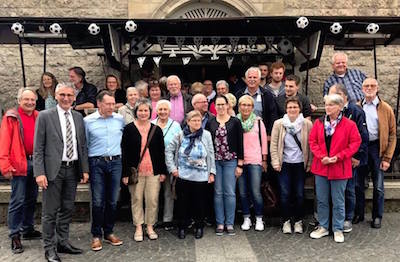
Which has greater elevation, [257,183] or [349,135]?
[349,135]

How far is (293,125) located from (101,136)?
7.79 ft

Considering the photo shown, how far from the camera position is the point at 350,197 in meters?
5.36

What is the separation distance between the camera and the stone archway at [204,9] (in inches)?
400

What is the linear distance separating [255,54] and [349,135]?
489 cm

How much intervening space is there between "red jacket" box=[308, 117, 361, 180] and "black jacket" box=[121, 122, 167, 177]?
189cm

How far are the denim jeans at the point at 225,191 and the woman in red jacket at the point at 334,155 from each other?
1.02m

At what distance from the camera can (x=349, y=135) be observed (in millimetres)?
4984

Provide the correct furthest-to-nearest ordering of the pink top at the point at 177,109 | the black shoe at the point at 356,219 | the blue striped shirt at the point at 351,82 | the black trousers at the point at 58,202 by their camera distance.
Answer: the blue striped shirt at the point at 351,82, the pink top at the point at 177,109, the black shoe at the point at 356,219, the black trousers at the point at 58,202

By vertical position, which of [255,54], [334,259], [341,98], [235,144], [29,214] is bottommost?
[334,259]

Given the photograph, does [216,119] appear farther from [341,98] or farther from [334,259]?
[334,259]

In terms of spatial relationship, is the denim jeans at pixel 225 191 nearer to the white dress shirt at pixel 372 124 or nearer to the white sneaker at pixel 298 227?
the white sneaker at pixel 298 227

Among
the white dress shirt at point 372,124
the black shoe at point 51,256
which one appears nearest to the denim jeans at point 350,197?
the white dress shirt at point 372,124

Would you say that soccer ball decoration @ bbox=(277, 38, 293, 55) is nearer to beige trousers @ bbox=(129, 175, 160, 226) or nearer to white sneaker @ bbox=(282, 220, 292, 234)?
white sneaker @ bbox=(282, 220, 292, 234)

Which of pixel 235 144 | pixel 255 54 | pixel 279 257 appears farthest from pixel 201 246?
pixel 255 54
